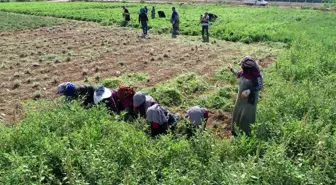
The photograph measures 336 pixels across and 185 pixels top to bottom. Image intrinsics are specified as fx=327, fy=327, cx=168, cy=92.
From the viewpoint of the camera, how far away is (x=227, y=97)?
8078 millimetres

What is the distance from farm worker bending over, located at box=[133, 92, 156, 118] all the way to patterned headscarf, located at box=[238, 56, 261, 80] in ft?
5.66

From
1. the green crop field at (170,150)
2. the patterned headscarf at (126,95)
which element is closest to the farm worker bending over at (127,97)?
the patterned headscarf at (126,95)

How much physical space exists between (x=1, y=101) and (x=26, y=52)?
5528 mm

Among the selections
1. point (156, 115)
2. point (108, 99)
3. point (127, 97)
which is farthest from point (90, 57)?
point (156, 115)

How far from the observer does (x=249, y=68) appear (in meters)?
5.29

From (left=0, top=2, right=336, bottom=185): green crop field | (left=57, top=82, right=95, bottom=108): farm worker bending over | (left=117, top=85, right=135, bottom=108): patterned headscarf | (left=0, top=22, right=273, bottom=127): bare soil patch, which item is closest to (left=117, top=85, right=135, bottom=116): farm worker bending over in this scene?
(left=117, top=85, right=135, bottom=108): patterned headscarf

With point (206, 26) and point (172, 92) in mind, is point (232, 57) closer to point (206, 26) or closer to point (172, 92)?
point (206, 26)

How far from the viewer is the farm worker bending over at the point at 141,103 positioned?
18.6 ft

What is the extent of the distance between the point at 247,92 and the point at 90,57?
824cm

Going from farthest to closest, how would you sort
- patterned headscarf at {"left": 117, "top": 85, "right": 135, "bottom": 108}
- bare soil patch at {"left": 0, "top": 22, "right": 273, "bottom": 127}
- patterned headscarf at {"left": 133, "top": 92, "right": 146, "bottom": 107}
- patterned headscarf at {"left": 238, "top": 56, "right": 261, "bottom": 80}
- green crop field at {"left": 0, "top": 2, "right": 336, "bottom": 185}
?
bare soil patch at {"left": 0, "top": 22, "right": 273, "bottom": 127}, patterned headscarf at {"left": 117, "top": 85, "right": 135, "bottom": 108}, patterned headscarf at {"left": 133, "top": 92, "right": 146, "bottom": 107}, patterned headscarf at {"left": 238, "top": 56, "right": 261, "bottom": 80}, green crop field at {"left": 0, "top": 2, "right": 336, "bottom": 185}

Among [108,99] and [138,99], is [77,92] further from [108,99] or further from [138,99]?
[138,99]

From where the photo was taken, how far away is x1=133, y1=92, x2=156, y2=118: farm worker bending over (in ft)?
18.6

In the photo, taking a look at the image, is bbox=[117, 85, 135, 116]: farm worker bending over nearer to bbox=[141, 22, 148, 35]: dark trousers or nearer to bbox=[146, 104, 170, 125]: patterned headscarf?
bbox=[146, 104, 170, 125]: patterned headscarf

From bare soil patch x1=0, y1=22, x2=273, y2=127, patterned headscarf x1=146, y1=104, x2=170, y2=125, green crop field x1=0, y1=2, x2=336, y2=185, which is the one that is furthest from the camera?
bare soil patch x1=0, y1=22, x2=273, y2=127
